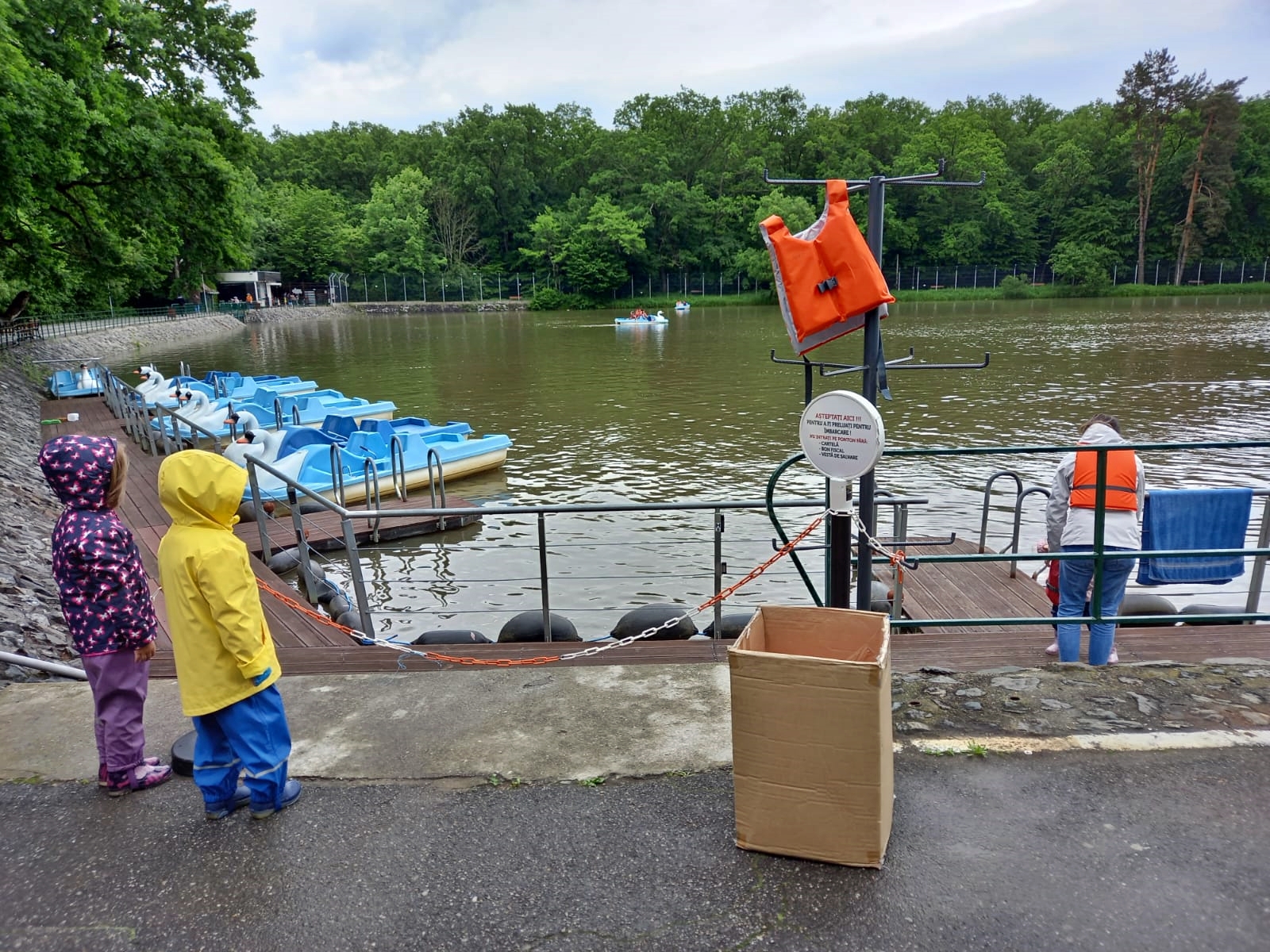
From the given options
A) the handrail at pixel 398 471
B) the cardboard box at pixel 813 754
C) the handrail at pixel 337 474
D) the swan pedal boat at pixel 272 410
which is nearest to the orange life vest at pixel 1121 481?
the cardboard box at pixel 813 754

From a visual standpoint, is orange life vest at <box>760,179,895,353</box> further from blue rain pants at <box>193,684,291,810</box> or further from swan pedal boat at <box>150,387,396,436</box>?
swan pedal boat at <box>150,387,396,436</box>

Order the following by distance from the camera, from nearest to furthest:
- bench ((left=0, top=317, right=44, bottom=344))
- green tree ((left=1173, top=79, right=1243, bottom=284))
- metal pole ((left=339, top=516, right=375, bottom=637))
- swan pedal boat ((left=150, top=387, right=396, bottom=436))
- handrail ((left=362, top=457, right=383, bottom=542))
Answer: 1. metal pole ((left=339, top=516, right=375, bottom=637))
2. handrail ((left=362, top=457, right=383, bottom=542))
3. swan pedal boat ((left=150, top=387, right=396, bottom=436))
4. bench ((left=0, top=317, right=44, bottom=344))
5. green tree ((left=1173, top=79, right=1243, bottom=284))

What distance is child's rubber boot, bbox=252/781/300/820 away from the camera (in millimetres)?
3590

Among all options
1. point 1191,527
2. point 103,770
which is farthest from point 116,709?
point 1191,527

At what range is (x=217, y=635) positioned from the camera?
345 centimetres

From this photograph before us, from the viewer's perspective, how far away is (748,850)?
3.28 m

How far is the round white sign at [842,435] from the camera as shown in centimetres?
360

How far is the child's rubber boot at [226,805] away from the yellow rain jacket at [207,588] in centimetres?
45

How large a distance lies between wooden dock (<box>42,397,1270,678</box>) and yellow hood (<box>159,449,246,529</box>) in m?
2.44

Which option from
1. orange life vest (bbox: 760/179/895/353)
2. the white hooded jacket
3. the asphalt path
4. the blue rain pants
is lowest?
the asphalt path

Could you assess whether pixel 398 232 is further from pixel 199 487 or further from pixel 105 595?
pixel 199 487

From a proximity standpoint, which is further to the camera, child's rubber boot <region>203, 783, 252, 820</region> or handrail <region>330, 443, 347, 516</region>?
handrail <region>330, 443, 347, 516</region>

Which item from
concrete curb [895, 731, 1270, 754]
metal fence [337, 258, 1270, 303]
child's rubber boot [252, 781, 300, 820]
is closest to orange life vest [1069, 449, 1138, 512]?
concrete curb [895, 731, 1270, 754]

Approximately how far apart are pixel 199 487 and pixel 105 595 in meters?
0.82
